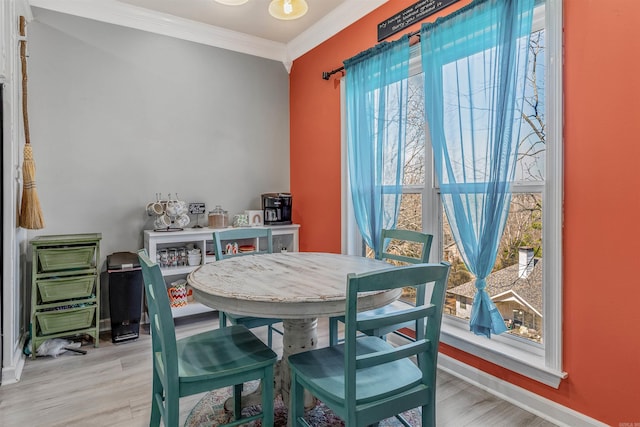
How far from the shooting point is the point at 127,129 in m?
3.38

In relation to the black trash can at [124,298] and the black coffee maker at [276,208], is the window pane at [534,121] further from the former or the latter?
the black trash can at [124,298]

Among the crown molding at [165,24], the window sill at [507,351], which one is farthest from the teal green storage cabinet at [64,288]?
the window sill at [507,351]

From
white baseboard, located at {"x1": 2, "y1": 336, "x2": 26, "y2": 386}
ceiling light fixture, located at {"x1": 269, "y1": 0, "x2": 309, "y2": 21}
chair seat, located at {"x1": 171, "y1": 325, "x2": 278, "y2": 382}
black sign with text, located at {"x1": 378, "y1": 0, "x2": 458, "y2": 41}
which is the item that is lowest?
white baseboard, located at {"x1": 2, "y1": 336, "x2": 26, "y2": 386}

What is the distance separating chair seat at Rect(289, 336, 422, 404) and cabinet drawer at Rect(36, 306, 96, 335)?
2114mm

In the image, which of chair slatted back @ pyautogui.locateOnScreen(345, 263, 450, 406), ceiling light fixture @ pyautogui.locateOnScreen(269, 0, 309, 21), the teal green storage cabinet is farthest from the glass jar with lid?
chair slatted back @ pyautogui.locateOnScreen(345, 263, 450, 406)

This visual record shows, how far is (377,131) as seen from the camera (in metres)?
2.88

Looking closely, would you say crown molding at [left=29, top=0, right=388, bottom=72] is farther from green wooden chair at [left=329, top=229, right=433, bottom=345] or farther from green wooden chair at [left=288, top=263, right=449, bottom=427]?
green wooden chair at [left=288, top=263, right=449, bottom=427]

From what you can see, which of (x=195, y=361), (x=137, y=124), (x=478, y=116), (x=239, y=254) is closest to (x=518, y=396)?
(x=478, y=116)

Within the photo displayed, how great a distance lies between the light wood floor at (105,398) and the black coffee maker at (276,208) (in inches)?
67.6

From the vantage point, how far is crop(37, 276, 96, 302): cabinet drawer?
2699 mm

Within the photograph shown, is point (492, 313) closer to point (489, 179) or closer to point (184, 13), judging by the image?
point (489, 179)

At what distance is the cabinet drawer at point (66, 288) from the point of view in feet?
8.86

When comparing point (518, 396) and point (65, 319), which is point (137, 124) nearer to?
point (65, 319)

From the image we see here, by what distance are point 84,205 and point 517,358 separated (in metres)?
3.46
